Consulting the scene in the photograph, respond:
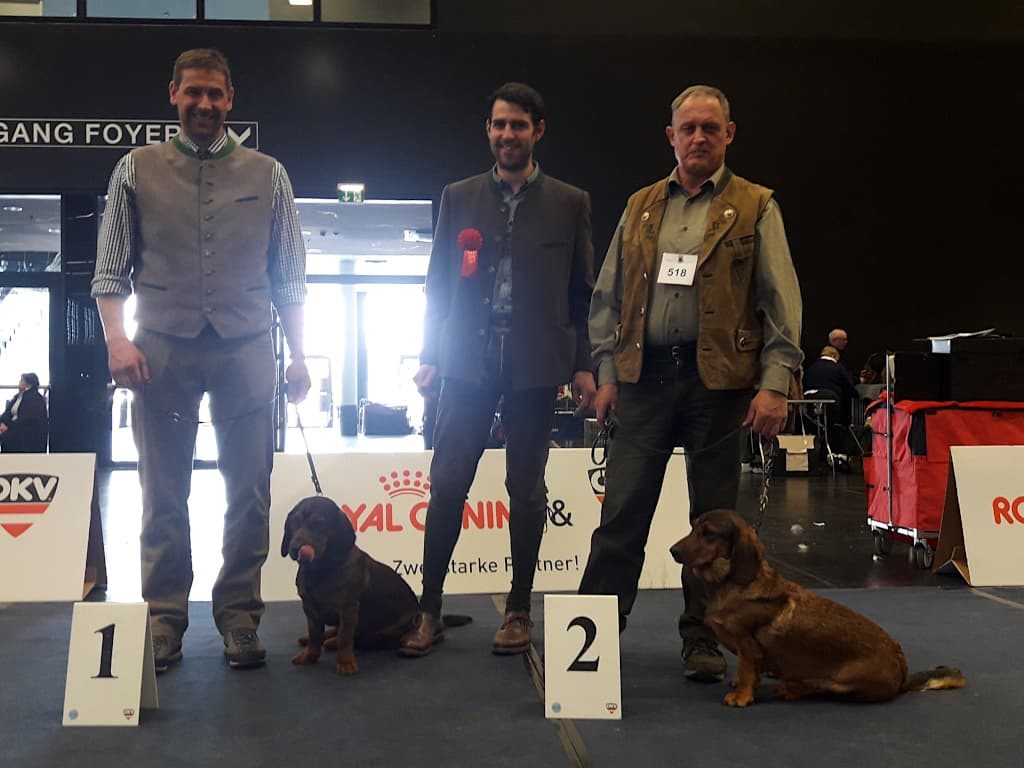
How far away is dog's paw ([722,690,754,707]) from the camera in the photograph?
234cm

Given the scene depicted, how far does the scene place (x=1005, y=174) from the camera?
10039mm

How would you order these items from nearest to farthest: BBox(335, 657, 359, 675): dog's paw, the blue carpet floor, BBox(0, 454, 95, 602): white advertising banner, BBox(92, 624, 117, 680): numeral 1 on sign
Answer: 1. the blue carpet floor
2. BBox(92, 624, 117, 680): numeral 1 on sign
3. BBox(335, 657, 359, 675): dog's paw
4. BBox(0, 454, 95, 602): white advertising banner

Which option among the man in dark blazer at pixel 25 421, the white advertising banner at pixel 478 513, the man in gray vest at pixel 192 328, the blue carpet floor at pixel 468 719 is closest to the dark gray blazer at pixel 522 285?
the man in gray vest at pixel 192 328

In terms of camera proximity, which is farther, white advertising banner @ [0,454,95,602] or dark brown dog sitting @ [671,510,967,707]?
→ white advertising banner @ [0,454,95,602]

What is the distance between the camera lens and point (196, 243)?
8.77 ft

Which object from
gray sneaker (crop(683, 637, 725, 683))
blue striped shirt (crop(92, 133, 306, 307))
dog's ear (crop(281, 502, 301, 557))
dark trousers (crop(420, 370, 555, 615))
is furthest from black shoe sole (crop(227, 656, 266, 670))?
gray sneaker (crop(683, 637, 725, 683))

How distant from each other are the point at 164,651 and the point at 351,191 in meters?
7.30

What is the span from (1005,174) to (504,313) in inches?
347

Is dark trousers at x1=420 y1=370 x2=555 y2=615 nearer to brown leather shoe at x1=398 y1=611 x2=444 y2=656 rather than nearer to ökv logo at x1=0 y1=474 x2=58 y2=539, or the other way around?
brown leather shoe at x1=398 y1=611 x2=444 y2=656

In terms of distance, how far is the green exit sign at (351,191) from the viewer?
9.48 metres

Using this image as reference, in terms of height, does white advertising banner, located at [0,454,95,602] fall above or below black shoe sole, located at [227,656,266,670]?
above

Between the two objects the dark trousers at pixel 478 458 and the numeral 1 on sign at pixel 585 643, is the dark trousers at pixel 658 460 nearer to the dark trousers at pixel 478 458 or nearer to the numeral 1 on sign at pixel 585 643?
the dark trousers at pixel 478 458

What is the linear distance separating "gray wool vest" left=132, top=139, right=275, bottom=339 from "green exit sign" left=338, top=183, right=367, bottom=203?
22.4 ft

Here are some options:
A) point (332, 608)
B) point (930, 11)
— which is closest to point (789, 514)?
point (332, 608)
